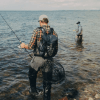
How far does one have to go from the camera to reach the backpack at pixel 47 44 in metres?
3.54

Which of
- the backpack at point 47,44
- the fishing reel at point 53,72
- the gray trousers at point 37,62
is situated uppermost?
the backpack at point 47,44

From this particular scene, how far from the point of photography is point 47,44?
3604 mm

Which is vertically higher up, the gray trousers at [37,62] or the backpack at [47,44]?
the backpack at [47,44]

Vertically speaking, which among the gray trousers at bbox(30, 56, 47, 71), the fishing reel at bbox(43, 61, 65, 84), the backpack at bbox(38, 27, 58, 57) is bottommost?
the fishing reel at bbox(43, 61, 65, 84)

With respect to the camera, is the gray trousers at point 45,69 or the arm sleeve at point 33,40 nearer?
the arm sleeve at point 33,40

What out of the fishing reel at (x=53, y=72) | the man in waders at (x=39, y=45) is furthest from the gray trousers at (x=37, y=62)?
the fishing reel at (x=53, y=72)

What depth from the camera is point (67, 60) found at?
29.7ft

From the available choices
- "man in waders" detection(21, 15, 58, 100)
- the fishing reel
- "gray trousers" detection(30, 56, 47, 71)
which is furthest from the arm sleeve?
the fishing reel

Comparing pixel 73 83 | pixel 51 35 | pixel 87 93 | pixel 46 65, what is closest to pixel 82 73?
pixel 73 83

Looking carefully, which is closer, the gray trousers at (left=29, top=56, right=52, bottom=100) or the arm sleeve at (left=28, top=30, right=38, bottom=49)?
the arm sleeve at (left=28, top=30, right=38, bottom=49)

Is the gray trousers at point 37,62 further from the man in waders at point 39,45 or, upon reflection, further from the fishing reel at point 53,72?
the fishing reel at point 53,72

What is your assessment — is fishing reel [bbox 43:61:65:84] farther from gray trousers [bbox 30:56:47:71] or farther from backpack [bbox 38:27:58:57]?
backpack [bbox 38:27:58:57]

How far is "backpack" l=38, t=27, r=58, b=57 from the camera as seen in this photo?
3.54 meters

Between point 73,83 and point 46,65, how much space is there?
258 centimetres
